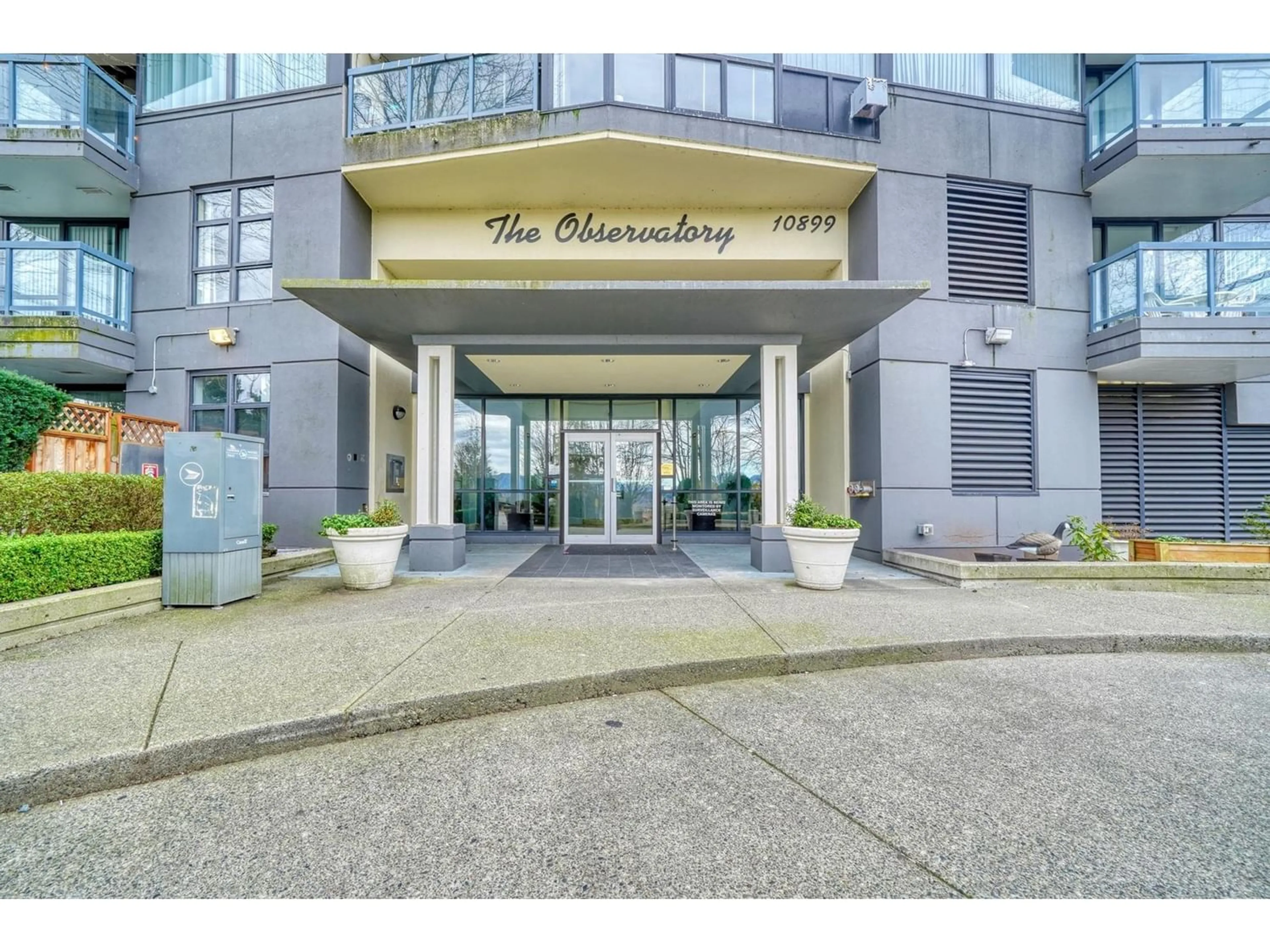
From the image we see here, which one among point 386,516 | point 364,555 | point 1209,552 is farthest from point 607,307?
point 1209,552

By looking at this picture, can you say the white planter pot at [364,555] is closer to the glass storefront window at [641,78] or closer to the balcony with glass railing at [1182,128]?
the glass storefront window at [641,78]

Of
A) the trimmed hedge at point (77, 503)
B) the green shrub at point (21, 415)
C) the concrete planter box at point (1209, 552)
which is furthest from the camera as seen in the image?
the concrete planter box at point (1209, 552)

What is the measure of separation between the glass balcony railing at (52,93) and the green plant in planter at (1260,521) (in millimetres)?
19911

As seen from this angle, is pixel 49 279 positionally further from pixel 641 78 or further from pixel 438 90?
pixel 641 78

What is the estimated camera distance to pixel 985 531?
909 cm

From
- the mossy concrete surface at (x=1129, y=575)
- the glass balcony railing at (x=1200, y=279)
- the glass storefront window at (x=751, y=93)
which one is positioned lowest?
the mossy concrete surface at (x=1129, y=575)

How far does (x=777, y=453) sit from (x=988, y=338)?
435 cm

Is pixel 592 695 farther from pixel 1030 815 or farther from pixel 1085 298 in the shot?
pixel 1085 298

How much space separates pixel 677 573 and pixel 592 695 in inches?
174

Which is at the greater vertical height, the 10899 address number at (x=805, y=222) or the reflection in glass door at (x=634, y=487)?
the 10899 address number at (x=805, y=222)

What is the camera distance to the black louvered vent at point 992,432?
9.20 metres

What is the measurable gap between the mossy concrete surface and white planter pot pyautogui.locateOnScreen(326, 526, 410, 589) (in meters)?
7.20

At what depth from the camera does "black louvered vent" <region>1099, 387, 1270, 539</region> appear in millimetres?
9969

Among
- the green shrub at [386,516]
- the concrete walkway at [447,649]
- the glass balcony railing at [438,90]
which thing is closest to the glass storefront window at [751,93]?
the glass balcony railing at [438,90]
